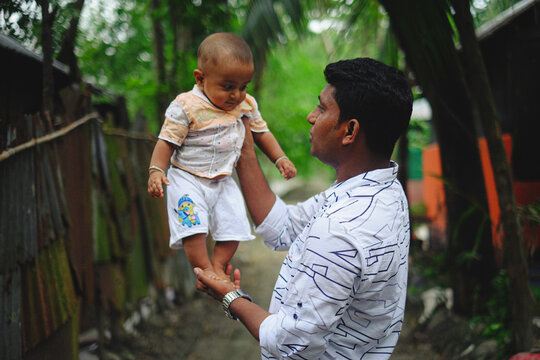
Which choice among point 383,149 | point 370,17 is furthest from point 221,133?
point 370,17

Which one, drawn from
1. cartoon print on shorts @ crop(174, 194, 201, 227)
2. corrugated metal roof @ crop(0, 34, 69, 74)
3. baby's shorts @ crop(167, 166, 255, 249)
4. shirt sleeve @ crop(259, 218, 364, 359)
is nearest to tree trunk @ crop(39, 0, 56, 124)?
corrugated metal roof @ crop(0, 34, 69, 74)

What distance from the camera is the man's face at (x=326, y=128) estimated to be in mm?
1495

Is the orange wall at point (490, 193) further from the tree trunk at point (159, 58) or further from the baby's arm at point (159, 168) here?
the tree trunk at point (159, 58)

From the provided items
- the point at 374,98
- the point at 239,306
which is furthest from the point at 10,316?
the point at 374,98

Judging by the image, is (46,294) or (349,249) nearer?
(349,249)

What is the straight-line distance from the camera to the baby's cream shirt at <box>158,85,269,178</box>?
63.4 inches

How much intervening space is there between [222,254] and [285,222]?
30cm

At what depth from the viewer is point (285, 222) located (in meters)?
1.89

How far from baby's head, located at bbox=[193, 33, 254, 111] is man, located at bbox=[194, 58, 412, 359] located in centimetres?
28

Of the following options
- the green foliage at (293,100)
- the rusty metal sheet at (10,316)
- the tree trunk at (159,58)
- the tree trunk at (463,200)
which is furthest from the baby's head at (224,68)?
the green foliage at (293,100)

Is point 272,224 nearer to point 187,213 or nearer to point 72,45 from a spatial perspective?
point 187,213

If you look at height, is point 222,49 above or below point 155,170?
above

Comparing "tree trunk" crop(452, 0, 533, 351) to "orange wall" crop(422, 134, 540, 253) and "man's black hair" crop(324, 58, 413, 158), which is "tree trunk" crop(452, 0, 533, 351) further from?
"man's black hair" crop(324, 58, 413, 158)

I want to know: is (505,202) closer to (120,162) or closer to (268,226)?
(268,226)
